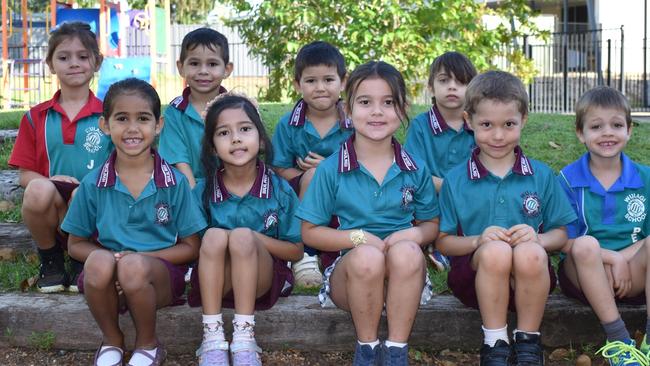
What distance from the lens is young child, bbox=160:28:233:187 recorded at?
181 inches

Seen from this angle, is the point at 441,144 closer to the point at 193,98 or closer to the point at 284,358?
the point at 193,98

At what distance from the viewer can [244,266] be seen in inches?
135

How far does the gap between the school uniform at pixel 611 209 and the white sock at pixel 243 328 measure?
1435 millimetres

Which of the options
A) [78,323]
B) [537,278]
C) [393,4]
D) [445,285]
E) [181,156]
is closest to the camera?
[537,278]

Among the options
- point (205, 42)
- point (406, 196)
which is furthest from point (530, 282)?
point (205, 42)

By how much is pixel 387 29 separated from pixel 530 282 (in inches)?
261

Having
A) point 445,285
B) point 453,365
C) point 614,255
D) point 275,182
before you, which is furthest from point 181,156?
point 614,255

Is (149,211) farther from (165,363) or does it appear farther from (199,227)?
(165,363)

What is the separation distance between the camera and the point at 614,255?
11.6 feet

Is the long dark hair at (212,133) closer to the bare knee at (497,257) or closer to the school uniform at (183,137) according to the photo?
the school uniform at (183,137)

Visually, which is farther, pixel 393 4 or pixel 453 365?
pixel 393 4

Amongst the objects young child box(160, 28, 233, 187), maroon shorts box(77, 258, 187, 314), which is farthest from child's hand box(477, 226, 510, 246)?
young child box(160, 28, 233, 187)

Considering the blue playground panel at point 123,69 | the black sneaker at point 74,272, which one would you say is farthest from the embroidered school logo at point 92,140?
the blue playground panel at point 123,69

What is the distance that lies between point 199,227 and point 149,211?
9.1 inches
